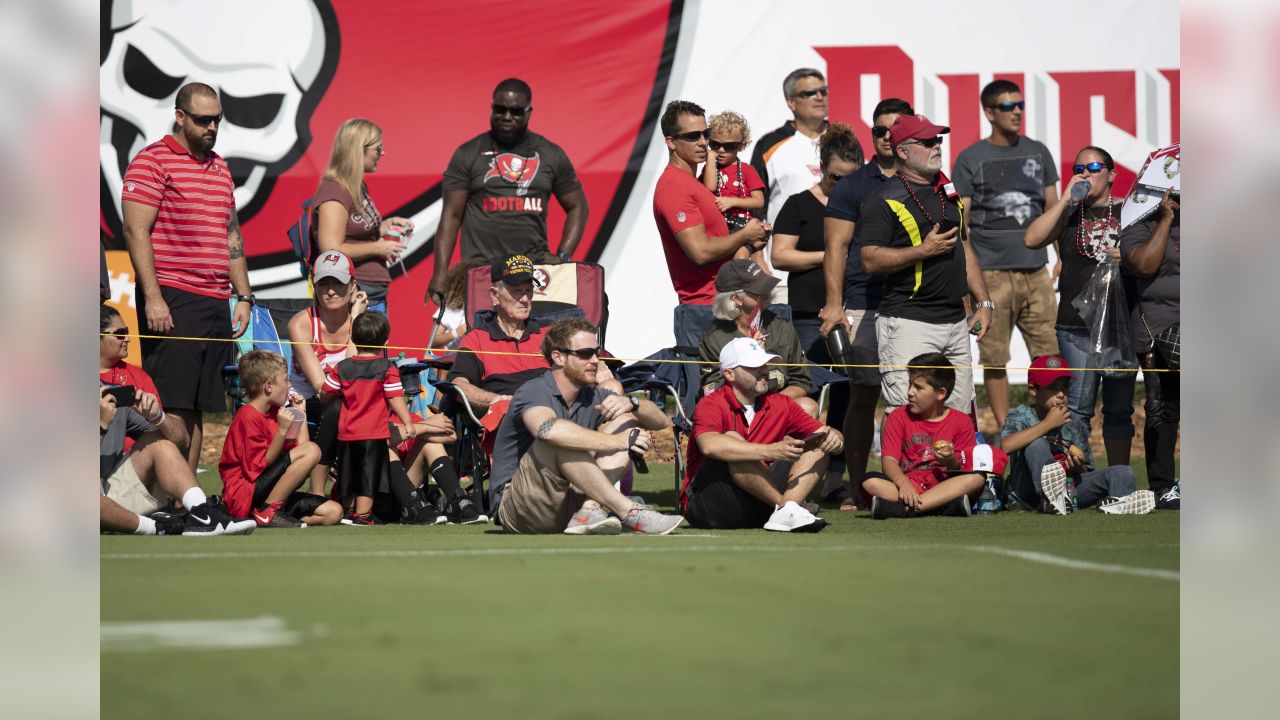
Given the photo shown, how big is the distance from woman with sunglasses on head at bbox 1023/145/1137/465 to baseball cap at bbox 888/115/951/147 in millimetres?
1121

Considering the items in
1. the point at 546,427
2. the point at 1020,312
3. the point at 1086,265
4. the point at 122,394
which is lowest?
the point at 546,427

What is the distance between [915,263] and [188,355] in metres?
3.49

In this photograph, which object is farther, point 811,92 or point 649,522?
point 811,92

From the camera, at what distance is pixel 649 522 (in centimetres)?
705

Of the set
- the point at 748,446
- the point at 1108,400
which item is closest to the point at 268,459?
the point at 748,446

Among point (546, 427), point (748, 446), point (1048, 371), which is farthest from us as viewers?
point (1048, 371)

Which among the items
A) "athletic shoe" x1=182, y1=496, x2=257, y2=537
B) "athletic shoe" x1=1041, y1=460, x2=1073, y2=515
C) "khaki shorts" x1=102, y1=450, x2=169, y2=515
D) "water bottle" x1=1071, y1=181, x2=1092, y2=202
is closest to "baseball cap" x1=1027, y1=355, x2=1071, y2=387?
"athletic shoe" x1=1041, y1=460, x2=1073, y2=515

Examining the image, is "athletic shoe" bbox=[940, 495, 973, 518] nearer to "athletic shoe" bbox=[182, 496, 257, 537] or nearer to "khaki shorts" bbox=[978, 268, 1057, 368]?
"khaki shorts" bbox=[978, 268, 1057, 368]

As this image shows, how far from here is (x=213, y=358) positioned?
8.14m

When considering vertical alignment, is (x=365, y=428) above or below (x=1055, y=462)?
above

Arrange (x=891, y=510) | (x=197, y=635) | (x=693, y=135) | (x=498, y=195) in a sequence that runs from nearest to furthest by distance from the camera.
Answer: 1. (x=197, y=635)
2. (x=891, y=510)
3. (x=693, y=135)
4. (x=498, y=195)

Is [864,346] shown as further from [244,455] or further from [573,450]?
[244,455]
